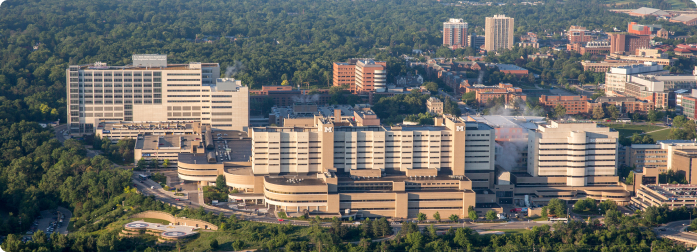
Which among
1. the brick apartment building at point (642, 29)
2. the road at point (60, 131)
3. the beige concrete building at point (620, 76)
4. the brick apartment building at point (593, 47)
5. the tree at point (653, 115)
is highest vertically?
the brick apartment building at point (642, 29)

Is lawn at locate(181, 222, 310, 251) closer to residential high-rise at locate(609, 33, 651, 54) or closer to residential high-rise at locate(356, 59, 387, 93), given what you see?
residential high-rise at locate(356, 59, 387, 93)

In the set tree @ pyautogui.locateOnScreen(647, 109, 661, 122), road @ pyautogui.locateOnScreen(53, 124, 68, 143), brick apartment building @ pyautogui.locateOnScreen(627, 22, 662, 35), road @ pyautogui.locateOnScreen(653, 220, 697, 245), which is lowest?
road @ pyautogui.locateOnScreen(653, 220, 697, 245)

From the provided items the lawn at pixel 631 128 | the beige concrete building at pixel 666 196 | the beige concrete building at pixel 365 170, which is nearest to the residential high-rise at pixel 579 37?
the lawn at pixel 631 128

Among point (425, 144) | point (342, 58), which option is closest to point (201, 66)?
point (425, 144)

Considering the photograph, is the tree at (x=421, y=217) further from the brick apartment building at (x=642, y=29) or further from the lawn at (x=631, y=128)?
the brick apartment building at (x=642, y=29)

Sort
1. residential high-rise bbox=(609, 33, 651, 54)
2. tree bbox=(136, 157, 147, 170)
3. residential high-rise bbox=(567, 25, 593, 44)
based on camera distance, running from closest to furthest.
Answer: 1. tree bbox=(136, 157, 147, 170)
2. residential high-rise bbox=(609, 33, 651, 54)
3. residential high-rise bbox=(567, 25, 593, 44)

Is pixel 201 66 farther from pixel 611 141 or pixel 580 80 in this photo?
pixel 580 80

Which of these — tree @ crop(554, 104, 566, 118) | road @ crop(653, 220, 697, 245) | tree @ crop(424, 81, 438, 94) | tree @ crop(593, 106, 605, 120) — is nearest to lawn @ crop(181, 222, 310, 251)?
road @ crop(653, 220, 697, 245)
